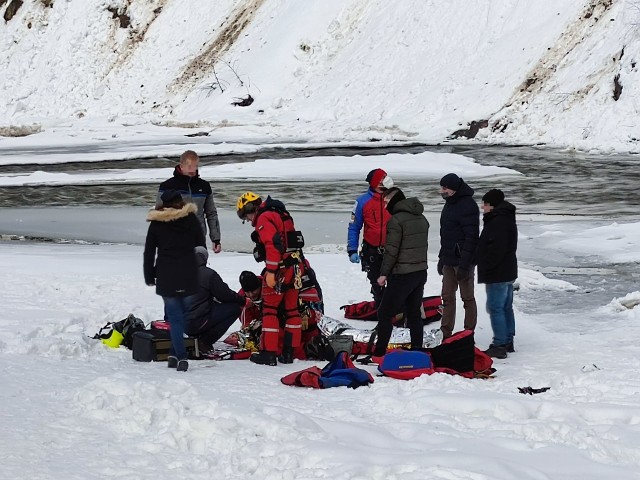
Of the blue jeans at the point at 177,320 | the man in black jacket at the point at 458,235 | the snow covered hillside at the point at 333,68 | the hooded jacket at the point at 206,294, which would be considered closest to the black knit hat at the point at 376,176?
the man in black jacket at the point at 458,235

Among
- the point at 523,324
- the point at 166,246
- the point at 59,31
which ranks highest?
the point at 59,31

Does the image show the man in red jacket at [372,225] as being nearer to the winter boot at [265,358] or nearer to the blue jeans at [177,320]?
the winter boot at [265,358]

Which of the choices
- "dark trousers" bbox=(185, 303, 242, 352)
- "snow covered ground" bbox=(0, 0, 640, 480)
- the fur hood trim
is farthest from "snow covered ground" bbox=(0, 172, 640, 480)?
the fur hood trim

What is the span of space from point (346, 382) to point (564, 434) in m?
1.75

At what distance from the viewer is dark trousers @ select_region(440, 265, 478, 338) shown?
8.41 m

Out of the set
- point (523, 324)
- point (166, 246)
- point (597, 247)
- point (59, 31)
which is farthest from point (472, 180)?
point (59, 31)

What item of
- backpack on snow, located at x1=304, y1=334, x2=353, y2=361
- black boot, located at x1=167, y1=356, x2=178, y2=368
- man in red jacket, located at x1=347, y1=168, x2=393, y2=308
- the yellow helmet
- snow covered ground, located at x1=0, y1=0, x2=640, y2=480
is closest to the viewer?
snow covered ground, located at x1=0, y1=0, x2=640, y2=480

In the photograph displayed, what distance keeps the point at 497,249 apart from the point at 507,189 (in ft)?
44.8

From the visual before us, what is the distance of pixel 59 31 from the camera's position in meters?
51.8

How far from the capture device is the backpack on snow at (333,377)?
6523 mm

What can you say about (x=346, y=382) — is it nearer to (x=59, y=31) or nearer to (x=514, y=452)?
(x=514, y=452)

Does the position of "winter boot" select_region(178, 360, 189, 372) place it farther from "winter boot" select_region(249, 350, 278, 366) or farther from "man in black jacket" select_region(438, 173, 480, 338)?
"man in black jacket" select_region(438, 173, 480, 338)

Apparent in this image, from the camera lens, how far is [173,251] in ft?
23.1

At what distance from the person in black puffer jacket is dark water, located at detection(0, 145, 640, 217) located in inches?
466
